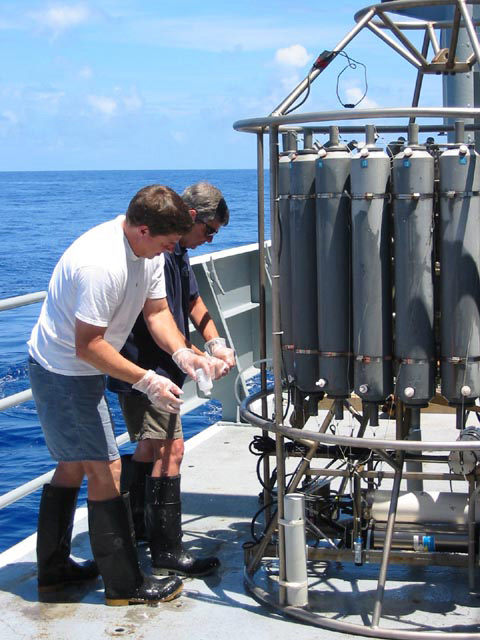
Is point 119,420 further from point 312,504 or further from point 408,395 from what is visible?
point 408,395

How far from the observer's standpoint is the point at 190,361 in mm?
4285

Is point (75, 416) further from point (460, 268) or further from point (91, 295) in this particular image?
point (460, 268)

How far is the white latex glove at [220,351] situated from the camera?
4461mm

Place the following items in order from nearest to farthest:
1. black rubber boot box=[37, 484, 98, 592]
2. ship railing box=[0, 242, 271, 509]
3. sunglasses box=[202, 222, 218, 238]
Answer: black rubber boot box=[37, 484, 98, 592], sunglasses box=[202, 222, 218, 238], ship railing box=[0, 242, 271, 509]

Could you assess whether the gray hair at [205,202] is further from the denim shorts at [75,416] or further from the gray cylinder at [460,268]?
the gray cylinder at [460,268]

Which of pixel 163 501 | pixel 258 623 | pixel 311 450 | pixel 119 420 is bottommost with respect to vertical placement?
pixel 119 420

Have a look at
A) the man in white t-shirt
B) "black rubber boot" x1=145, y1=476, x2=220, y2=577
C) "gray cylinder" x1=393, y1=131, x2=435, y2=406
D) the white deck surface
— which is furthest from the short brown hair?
the white deck surface

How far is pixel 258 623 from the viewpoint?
4.02m

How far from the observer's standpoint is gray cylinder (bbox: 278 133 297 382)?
4.09 meters

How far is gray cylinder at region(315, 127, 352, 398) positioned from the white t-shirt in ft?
2.61

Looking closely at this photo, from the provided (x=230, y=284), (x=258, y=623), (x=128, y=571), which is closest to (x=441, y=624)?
(x=258, y=623)

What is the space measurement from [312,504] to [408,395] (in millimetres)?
1040

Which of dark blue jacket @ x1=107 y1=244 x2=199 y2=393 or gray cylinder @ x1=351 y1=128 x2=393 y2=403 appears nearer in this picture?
gray cylinder @ x1=351 y1=128 x2=393 y2=403

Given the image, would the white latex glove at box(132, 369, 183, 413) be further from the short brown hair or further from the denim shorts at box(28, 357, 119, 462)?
the short brown hair
